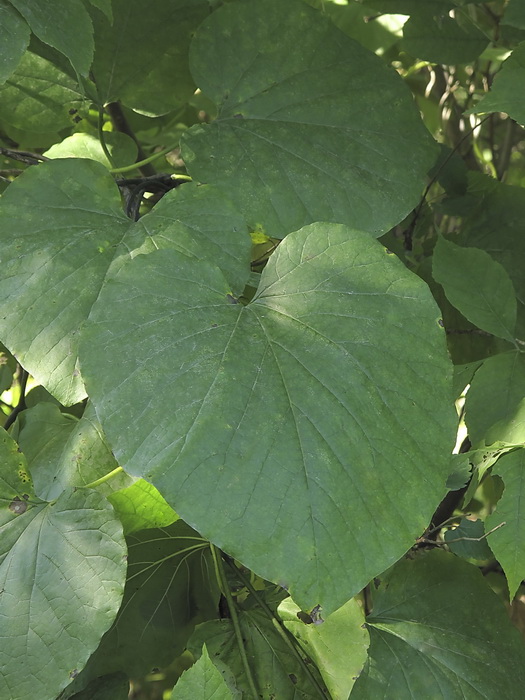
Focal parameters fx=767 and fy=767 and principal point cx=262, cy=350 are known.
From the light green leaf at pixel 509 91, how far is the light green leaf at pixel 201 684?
1.65 ft

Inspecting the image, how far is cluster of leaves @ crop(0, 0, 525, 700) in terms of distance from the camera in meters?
0.52

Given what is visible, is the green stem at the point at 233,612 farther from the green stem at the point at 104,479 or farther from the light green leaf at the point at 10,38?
the light green leaf at the point at 10,38

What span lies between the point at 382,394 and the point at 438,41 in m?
0.60

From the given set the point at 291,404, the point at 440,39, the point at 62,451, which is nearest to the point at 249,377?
the point at 291,404

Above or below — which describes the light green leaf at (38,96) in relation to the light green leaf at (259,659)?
above

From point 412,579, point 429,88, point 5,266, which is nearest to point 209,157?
point 5,266

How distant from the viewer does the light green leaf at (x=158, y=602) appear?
79cm

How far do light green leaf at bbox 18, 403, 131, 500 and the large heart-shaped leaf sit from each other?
0.10 m

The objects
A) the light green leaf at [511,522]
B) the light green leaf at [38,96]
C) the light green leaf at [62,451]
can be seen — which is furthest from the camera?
the light green leaf at [38,96]

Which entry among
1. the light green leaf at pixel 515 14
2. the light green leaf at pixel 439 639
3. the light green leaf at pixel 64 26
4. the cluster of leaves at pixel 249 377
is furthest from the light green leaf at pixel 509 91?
the light green leaf at pixel 439 639

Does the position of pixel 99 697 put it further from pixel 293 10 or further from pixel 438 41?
pixel 438 41

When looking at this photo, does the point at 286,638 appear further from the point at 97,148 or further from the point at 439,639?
the point at 97,148

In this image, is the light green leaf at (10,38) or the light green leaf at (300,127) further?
the light green leaf at (300,127)

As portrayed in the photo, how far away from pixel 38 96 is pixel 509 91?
0.52 meters
